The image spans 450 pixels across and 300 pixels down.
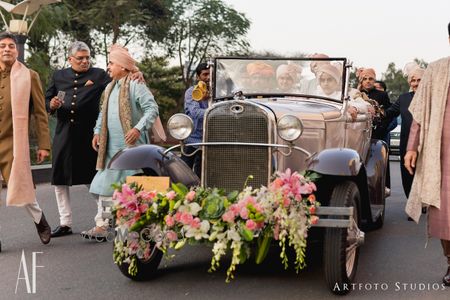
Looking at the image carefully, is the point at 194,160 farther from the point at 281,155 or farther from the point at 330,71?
the point at 330,71

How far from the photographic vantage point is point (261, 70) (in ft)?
22.5

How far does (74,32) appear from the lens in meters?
31.6

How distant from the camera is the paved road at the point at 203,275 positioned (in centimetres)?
543

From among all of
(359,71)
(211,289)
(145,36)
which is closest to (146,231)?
(211,289)

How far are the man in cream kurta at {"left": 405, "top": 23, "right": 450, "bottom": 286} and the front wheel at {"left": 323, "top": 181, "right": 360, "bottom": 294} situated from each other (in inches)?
20.0

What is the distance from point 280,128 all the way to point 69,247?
2.68m

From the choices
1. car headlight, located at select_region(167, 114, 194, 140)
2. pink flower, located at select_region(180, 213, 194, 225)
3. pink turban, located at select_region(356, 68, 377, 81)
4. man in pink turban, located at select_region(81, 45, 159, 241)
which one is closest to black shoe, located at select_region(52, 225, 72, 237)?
man in pink turban, located at select_region(81, 45, 159, 241)

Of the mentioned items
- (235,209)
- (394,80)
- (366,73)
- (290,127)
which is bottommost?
(394,80)

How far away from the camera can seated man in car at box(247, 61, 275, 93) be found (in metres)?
6.82

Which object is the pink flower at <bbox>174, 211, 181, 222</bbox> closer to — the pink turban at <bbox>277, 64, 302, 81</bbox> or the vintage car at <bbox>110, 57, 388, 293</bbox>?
the vintage car at <bbox>110, 57, 388, 293</bbox>

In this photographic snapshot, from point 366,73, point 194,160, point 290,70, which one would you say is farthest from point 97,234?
point 366,73

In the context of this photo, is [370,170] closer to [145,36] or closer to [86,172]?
[86,172]

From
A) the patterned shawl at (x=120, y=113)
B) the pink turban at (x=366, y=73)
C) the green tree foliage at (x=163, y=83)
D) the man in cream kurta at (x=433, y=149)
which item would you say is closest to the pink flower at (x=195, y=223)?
the man in cream kurta at (x=433, y=149)

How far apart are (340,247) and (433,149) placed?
39.9 inches
